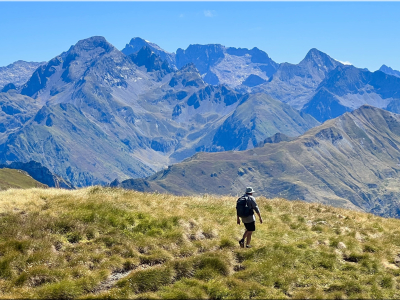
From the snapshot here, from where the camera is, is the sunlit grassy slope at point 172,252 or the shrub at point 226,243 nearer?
the sunlit grassy slope at point 172,252

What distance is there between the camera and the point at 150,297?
14.9m

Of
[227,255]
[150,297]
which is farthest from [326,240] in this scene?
[150,297]

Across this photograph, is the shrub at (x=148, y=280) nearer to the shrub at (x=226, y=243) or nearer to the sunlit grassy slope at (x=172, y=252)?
the sunlit grassy slope at (x=172, y=252)

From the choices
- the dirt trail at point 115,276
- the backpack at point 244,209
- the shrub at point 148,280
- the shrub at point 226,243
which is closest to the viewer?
the shrub at point 148,280

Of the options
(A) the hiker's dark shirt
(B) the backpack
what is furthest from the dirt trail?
(B) the backpack

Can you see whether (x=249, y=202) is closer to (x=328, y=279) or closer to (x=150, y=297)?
(x=328, y=279)

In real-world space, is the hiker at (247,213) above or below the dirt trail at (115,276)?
above

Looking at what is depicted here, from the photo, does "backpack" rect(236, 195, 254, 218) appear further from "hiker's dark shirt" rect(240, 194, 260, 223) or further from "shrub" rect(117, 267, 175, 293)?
"shrub" rect(117, 267, 175, 293)

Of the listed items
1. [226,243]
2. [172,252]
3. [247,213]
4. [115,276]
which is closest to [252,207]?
[247,213]

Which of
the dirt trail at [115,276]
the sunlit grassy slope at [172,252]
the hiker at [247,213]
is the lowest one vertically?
the dirt trail at [115,276]

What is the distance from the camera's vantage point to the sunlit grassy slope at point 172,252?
15852 millimetres

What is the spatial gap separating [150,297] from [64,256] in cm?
535

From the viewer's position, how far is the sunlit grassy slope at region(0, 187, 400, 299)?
1585 centimetres

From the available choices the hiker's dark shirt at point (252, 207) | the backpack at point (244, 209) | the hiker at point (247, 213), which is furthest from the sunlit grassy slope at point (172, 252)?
the backpack at point (244, 209)
